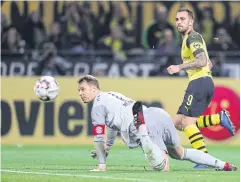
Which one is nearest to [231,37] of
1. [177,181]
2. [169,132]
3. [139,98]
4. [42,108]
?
[139,98]

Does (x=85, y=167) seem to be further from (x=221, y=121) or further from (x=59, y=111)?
(x=59, y=111)

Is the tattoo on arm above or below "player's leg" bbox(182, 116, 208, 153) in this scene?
above

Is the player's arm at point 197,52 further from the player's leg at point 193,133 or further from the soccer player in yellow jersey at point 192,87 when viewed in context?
the player's leg at point 193,133

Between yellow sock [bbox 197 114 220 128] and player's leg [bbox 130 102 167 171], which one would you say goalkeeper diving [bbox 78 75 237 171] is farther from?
yellow sock [bbox 197 114 220 128]

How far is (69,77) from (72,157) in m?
4.64

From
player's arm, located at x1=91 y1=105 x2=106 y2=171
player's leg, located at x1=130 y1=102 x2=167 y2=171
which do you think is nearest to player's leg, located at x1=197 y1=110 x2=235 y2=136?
player's leg, located at x1=130 y1=102 x2=167 y2=171

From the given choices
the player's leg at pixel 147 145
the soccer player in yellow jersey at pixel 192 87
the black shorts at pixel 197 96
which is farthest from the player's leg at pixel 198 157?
the black shorts at pixel 197 96

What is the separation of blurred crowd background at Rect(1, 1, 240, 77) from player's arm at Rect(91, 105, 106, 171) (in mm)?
8751

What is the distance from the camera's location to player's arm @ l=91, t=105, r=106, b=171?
40.8 ft

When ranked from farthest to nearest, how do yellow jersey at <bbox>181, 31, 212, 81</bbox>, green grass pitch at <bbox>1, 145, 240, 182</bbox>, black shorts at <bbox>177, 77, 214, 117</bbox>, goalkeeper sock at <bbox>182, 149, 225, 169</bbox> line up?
black shorts at <bbox>177, 77, 214, 117</bbox> → yellow jersey at <bbox>181, 31, 212, 81</bbox> → goalkeeper sock at <bbox>182, 149, 225, 169</bbox> → green grass pitch at <bbox>1, 145, 240, 182</bbox>

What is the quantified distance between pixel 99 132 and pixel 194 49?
2.02m

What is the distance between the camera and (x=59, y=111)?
20.6m

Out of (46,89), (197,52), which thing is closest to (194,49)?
(197,52)

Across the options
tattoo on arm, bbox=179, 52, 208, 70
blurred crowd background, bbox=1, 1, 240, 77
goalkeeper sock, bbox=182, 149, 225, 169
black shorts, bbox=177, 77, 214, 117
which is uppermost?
blurred crowd background, bbox=1, 1, 240, 77
